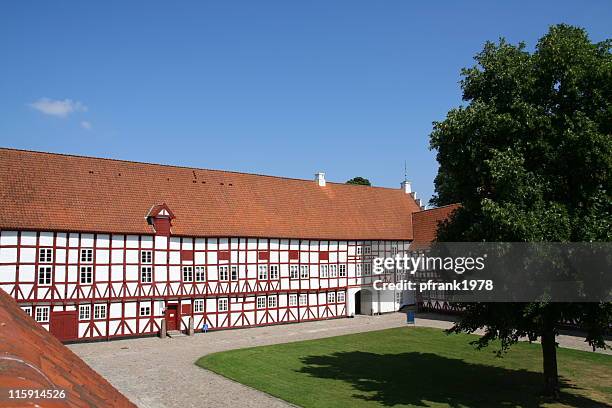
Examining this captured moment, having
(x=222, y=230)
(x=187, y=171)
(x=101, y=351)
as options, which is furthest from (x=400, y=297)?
(x=101, y=351)

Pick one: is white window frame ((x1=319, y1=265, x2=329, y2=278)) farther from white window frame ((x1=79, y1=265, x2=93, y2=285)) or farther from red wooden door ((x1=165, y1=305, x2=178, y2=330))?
white window frame ((x1=79, y1=265, x2=93, y2=285))

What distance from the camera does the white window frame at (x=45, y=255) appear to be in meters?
29.0

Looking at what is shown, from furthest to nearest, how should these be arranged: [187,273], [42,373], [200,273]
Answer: [200,273] → [187,273] → [42,373]

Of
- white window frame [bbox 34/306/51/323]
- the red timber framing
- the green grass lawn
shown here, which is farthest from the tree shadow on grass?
white window frame [bbox 34/306/51/323]

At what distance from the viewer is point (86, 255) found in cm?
3045

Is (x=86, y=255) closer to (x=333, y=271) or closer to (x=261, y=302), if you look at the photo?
(x=261, y=302)

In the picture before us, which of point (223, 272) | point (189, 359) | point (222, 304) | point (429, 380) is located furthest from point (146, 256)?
point (429, 380)

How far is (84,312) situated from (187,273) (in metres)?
6.68

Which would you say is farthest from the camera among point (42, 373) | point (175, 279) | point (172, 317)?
point (172, 317)

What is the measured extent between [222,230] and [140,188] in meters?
6.19

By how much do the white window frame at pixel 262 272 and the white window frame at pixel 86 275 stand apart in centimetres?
1144

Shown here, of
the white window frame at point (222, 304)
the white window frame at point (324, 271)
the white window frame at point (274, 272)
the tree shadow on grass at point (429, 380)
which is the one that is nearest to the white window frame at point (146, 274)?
the white window frame at point (222, 304)

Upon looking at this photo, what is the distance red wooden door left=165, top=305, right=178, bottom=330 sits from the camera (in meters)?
33.6

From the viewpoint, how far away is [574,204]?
16000mm
